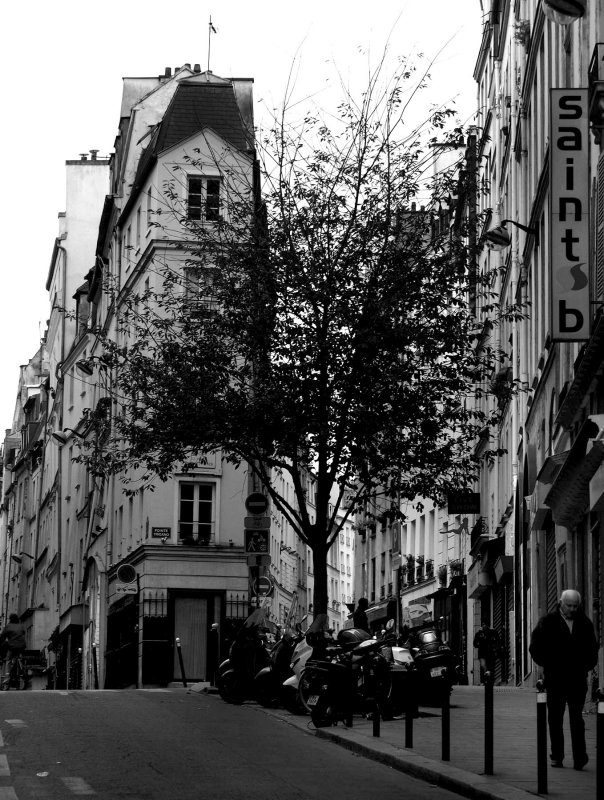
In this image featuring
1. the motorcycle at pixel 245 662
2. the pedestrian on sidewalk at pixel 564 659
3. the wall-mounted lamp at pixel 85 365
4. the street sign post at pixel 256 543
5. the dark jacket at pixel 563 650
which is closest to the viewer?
the pedestrian on sidewalk at pixel 564 659

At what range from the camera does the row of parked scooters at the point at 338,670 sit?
19766 mm

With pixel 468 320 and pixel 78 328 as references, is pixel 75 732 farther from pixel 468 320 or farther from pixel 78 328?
pixel 78 328

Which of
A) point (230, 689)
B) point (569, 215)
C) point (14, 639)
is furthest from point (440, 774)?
point (14, 639)

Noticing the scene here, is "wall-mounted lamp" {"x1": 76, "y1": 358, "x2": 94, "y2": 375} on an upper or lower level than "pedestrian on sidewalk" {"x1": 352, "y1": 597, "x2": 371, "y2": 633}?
upper

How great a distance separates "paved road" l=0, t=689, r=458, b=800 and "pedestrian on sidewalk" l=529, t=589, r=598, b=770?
1.41 metres

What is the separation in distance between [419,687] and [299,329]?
703 cm

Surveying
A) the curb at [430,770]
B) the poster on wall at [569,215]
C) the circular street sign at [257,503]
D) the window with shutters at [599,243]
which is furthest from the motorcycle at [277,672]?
the window with shutters at [599,243]

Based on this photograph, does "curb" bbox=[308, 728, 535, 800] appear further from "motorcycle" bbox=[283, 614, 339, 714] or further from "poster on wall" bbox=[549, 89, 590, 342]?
"poster on wall" bbox=[549, 89, 590, 342]

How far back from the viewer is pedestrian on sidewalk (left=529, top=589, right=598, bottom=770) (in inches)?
554

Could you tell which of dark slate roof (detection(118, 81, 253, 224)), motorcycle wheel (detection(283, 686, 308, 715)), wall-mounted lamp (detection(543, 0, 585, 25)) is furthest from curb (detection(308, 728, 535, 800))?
dark slate roof (detection(118, 81, 253, 224))

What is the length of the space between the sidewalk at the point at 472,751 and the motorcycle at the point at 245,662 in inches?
74.3

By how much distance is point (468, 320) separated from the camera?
27.6m

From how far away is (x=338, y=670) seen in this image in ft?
64.8

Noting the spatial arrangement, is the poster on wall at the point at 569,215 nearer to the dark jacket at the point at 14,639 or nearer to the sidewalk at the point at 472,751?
the sidewalk at the point at 472,751
